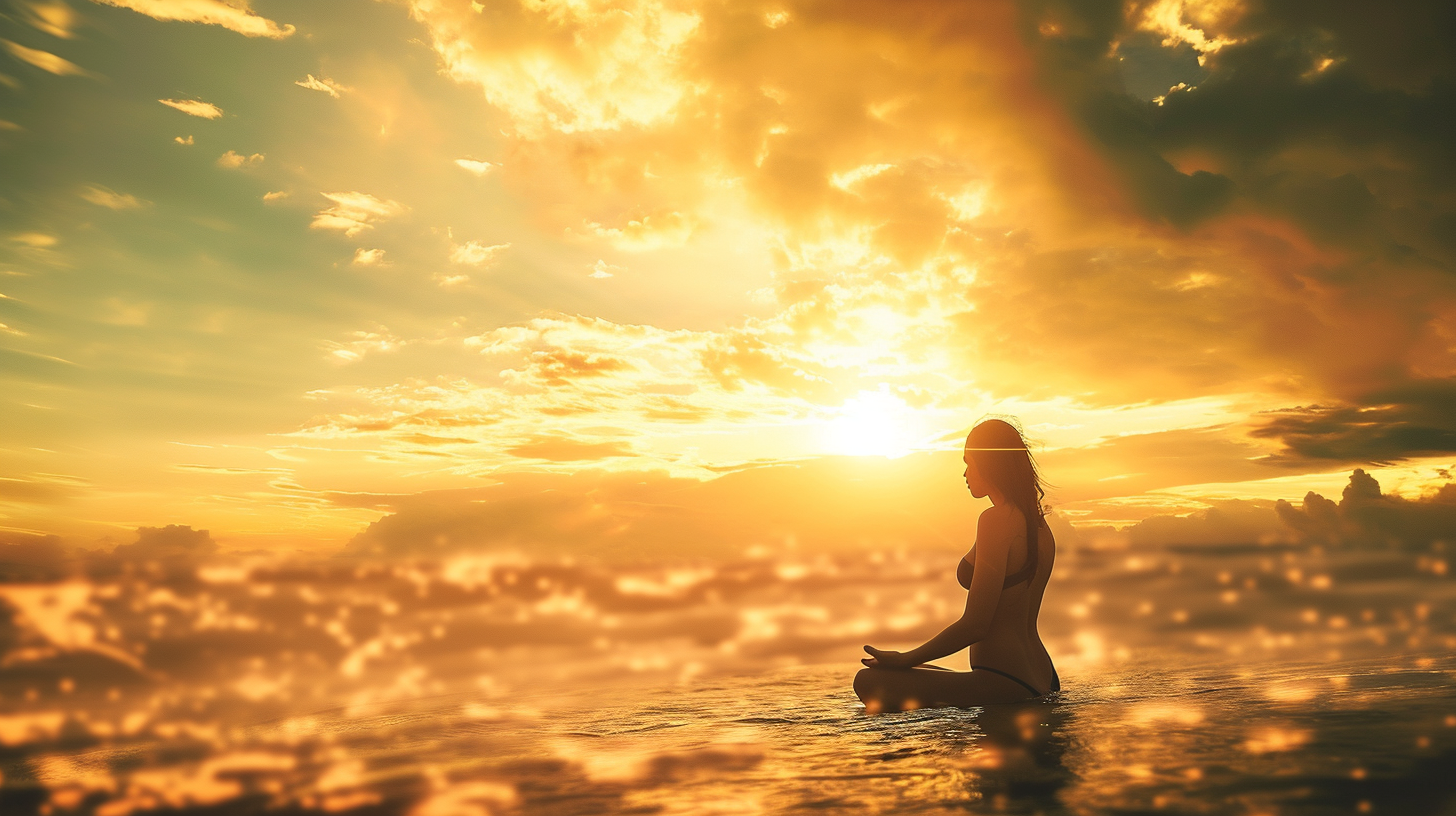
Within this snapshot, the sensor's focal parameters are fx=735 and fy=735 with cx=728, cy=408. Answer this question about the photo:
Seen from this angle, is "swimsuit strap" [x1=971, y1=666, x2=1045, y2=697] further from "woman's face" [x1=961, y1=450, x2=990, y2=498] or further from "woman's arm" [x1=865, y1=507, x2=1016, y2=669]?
"woman's face" [x1=961, y1=450, x2=990, y2=498]

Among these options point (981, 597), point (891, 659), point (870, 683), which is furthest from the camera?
point (870, 683)

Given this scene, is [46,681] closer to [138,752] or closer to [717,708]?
[138,752]

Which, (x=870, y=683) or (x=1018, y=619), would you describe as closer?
(x=1018, y=619)

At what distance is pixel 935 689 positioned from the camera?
19.1 feet

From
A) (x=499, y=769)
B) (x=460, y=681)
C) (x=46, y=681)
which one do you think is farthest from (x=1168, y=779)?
(x=46, y=681)

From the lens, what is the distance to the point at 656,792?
148 inches

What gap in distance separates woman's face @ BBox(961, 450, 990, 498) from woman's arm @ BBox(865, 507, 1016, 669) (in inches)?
9.4

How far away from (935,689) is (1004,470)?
1.82m

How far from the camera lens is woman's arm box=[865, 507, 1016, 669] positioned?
18.0 feet

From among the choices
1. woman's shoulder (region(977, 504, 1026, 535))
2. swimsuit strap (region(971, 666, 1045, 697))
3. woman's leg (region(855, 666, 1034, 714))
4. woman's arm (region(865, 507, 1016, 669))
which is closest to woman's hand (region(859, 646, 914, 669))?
woman's arm (region(865, 507, 1016, 669))

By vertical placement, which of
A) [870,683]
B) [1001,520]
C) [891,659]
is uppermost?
[1001,520]

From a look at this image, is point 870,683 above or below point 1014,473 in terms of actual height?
below

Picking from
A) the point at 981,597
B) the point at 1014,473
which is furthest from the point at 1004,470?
the point at 981,597

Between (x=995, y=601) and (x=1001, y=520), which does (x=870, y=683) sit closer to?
(x=995, y=601)
